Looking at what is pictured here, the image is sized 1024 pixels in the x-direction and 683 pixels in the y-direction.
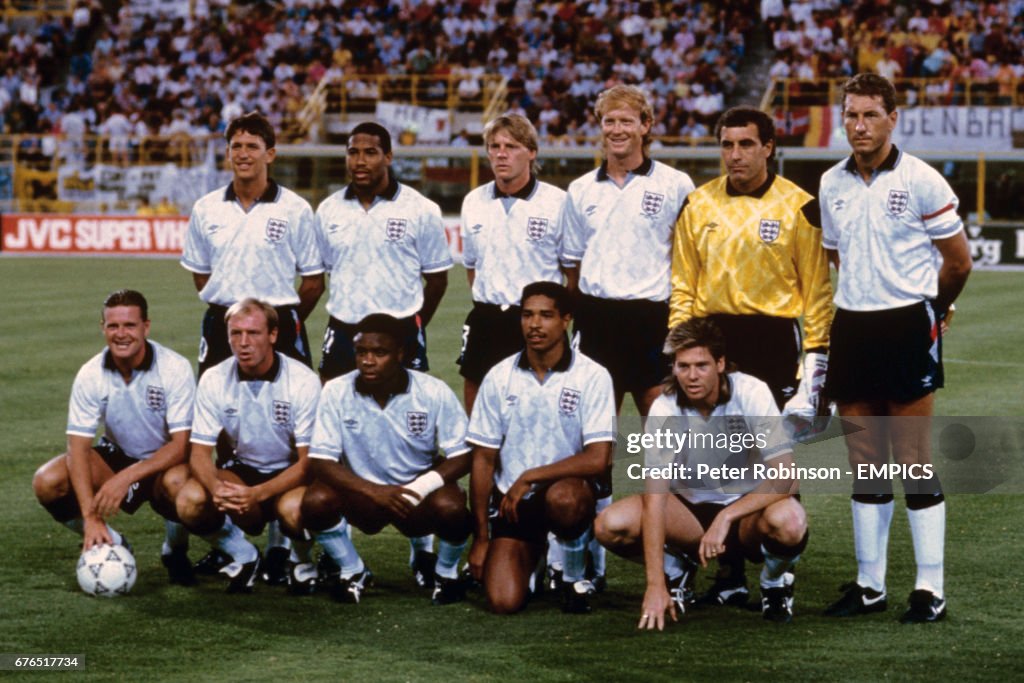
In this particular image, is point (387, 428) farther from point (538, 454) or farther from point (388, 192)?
point (388, 192)

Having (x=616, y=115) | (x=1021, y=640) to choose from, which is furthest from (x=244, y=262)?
(x=1021, y=640)

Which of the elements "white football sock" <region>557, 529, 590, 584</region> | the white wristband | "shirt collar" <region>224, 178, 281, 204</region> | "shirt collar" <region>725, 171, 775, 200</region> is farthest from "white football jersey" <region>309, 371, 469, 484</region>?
"shirt collar" <region>725, 171, 775, 200</region>

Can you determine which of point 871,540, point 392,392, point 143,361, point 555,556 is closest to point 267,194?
point 143,361

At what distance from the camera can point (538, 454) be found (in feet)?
20.3

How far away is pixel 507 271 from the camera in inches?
274

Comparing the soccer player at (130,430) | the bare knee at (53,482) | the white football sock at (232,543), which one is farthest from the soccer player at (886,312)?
the bare knee at (53,482)

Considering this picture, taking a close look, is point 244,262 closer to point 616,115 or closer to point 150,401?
point 150,401

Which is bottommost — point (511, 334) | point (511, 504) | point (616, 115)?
point (511, 504)

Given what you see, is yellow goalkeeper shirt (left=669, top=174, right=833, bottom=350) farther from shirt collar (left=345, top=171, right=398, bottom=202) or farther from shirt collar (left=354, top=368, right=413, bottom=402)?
shirt collar (left=345, top=171, right=398, bottom=202)

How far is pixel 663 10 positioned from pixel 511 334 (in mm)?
26033

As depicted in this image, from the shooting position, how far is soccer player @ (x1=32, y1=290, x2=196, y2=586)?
21.2 ft

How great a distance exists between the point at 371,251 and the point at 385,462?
1192mm

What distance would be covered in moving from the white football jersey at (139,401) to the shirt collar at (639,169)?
199cm

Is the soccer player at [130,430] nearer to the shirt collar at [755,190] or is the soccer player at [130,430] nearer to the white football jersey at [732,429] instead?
the white football jersey at [732,429]
